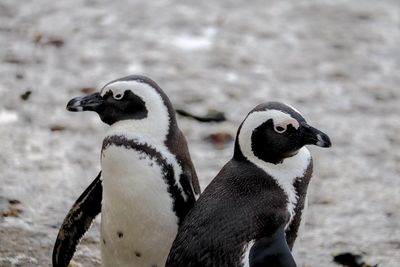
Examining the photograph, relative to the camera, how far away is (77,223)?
9.95ft

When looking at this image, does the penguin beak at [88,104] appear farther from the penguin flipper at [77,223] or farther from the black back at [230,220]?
the black back at [230,220]

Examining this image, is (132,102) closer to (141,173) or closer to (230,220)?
(141,173)

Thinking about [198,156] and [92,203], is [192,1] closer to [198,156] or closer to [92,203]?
[198,156]

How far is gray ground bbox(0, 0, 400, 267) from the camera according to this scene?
12.0 ft

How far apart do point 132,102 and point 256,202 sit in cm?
50

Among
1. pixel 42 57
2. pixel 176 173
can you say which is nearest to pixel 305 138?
pixel 176 173

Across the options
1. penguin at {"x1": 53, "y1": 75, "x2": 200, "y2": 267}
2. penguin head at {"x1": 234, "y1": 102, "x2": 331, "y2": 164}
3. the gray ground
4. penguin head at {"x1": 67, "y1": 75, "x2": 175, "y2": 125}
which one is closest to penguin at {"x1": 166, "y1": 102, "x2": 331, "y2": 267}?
penguin head at {"x1": 234, "y1": 102, "x2": 331, "y2": 164}

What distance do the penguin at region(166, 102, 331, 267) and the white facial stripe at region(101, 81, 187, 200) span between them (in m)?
0.19

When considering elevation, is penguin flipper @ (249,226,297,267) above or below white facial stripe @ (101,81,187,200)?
below

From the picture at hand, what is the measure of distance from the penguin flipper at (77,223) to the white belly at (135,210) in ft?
0.55

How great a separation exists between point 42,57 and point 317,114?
162 centimetres

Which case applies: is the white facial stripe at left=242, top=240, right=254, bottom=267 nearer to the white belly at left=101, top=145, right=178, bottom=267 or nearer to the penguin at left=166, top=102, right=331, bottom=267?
the penguin at left=166, top=102, right=331, bottom=267

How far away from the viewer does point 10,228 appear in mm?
3438

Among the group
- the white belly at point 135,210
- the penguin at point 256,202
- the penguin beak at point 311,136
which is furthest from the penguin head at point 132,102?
the penguin beak at point 311,136
